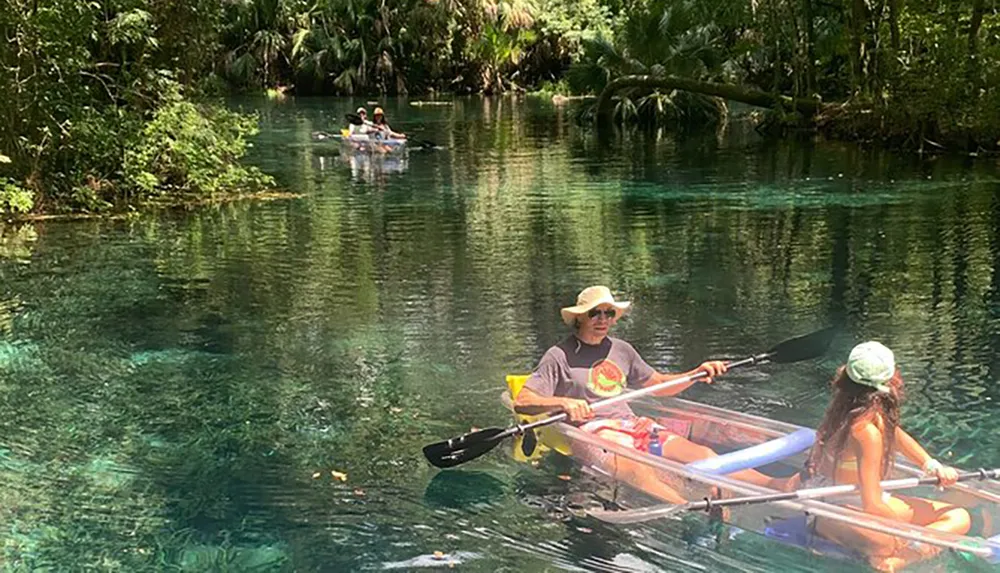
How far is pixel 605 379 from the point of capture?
7.29m

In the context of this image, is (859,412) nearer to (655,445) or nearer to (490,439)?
(655,445)

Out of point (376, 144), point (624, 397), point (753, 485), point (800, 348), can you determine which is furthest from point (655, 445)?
point (376, 144)

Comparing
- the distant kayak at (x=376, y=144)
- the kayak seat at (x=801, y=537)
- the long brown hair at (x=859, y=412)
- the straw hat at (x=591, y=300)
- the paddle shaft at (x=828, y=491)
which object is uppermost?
the distant kayak at (x=376, y=144)

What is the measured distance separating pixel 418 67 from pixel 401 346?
185ft

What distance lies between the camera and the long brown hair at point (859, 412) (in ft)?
18.1

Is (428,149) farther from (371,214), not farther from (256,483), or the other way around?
(256,483)

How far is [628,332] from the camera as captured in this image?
10.8m

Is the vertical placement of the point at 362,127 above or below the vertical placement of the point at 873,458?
above

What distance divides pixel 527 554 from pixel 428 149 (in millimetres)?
25046

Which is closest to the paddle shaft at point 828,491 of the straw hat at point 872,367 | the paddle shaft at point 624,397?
the straw hat at point 872,367

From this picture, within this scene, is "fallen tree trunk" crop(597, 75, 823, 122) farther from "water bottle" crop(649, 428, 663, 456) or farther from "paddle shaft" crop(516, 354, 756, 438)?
"water bottle" crop(649, 428, 663, 456)

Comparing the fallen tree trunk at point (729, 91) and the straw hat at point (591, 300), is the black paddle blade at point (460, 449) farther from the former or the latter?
the fallen tree trunk at point (729, 91)

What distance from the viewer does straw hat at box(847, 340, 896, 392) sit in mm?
5477

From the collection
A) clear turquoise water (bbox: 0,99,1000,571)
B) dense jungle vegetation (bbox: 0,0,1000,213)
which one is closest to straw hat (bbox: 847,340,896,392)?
clear turquoise water (bbox: 0,99,1000,571)
